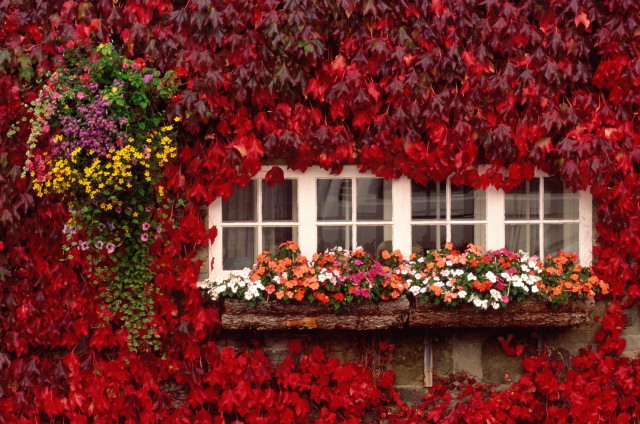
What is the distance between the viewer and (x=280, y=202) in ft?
19.1

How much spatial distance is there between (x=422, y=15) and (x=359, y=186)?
1310 millimetres

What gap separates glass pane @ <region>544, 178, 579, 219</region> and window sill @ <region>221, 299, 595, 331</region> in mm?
719

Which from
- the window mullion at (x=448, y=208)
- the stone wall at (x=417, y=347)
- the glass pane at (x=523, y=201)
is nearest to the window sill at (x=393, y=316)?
the stone wall at (x=417, y=347)

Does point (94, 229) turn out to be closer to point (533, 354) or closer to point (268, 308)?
point (268, 308)

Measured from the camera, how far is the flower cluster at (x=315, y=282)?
5391 mm

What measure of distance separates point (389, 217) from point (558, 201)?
1.28 m

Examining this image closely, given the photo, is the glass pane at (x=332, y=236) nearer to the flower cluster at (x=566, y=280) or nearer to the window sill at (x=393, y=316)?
the window sill at (x=393, y=316)

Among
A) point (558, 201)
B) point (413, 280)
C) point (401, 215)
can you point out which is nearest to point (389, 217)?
point (401, 215)

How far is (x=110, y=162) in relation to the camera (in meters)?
5.19

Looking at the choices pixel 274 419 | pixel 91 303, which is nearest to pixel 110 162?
pixel 91 303

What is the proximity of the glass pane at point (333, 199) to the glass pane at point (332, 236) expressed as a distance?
0.07m

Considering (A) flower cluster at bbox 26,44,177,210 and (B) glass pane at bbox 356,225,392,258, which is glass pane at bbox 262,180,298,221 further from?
(A) flower cluster at bbox 26,44,177,210

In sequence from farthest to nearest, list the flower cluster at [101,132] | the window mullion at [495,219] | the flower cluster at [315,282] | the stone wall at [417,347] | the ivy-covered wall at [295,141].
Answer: the window mullion at [495,219] → the stone wall at [417,347] → the ivy-covered wall at [295,141] → the flower cluster at [315,282] → the flower cluster at [101,132]

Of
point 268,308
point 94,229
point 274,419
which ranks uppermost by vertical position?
point 94,229
